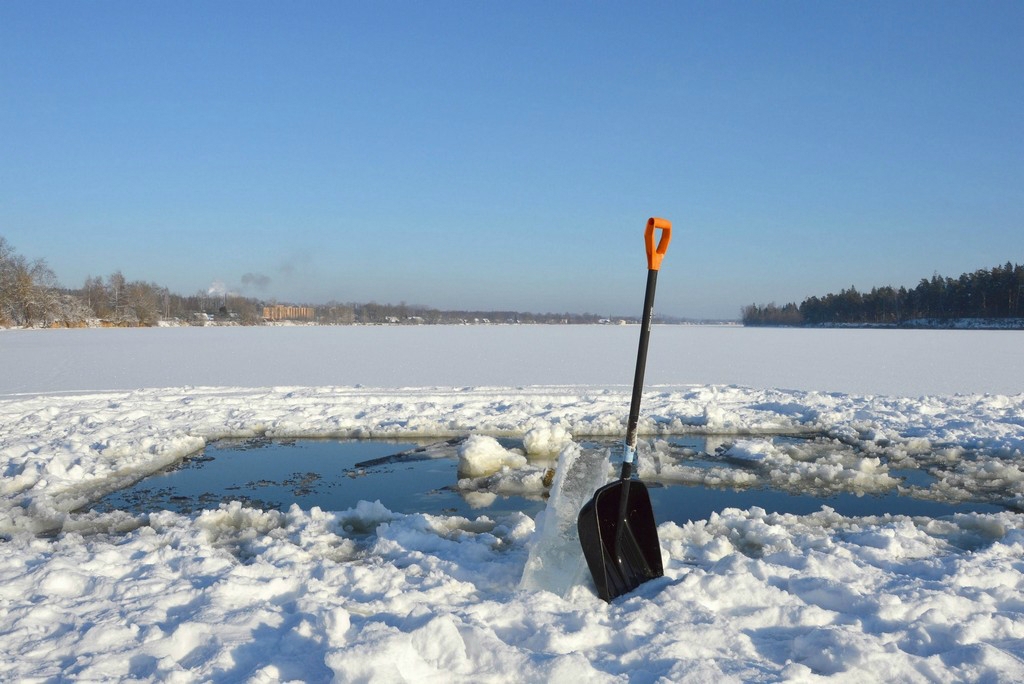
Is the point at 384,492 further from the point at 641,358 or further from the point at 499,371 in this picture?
the point at 499,371

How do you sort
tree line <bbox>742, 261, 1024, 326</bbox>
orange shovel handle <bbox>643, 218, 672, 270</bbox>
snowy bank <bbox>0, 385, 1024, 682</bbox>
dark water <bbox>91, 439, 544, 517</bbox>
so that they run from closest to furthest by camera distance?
snowy bank <bbox>0, 385, 1024, 682</bbox> → orange shovel handle <bbox>643, 218, 672, 270</bbox> → dark water <bbox>91, 439, 544, 517</bbox> → tree line <bbox>742, 261, 1024, 326</bbox>

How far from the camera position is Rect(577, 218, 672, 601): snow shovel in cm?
314

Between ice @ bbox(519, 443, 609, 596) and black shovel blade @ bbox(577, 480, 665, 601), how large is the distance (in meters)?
0.11

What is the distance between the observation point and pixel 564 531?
3.39 m

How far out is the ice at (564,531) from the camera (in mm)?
3246

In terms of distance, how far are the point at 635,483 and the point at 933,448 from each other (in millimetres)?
5661

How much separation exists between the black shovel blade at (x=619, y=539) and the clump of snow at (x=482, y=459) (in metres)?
2.85

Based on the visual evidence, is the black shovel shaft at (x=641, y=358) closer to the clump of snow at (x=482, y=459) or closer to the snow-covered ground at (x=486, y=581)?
the snow-covered ground at (x=486, y=581)

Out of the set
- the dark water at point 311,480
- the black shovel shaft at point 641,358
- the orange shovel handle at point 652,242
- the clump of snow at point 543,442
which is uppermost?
the orange shovel handle at point 652,242

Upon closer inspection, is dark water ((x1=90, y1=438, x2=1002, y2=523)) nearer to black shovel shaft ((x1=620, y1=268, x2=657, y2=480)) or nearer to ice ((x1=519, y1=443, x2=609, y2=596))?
ice ((x1=519, y1=443, x2=609, y2=596))

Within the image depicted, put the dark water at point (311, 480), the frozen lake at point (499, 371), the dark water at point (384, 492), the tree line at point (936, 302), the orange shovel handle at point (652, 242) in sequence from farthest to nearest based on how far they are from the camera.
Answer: the tree line at point (936, 302) < the frozen lake at point (499, 371) < the dark water at point (311, 480) < the dark water at point (384, 492) < the orange shovel handle at point (652, 242)

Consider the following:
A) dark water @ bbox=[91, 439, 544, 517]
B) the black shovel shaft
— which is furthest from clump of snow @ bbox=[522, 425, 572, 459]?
the black shovel shaft

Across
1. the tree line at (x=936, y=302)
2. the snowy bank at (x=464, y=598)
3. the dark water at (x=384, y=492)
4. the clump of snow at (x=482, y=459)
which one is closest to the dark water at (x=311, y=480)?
the dark water at (x=384, y=492)

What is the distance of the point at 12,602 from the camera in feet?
9.80
